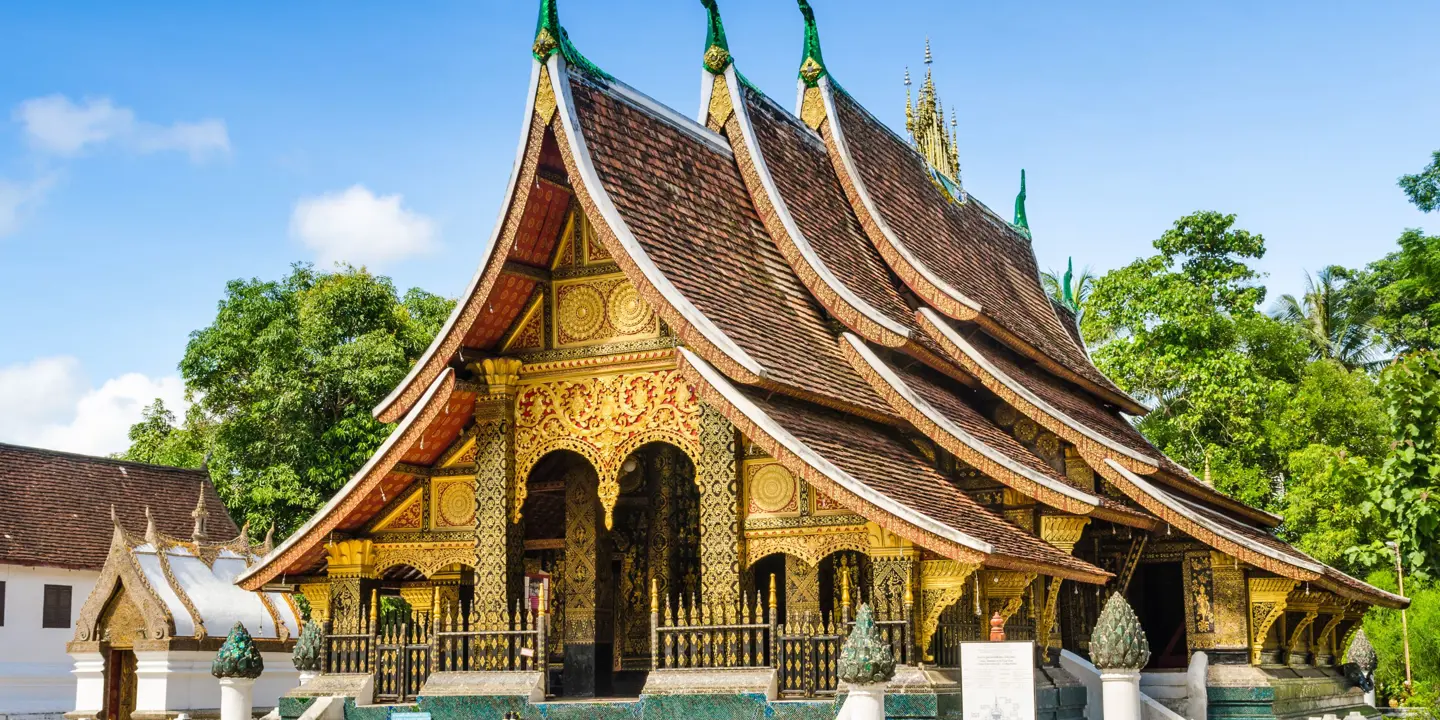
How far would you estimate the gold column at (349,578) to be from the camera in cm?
1405

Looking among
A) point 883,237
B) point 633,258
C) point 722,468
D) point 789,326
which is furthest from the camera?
point 883,237

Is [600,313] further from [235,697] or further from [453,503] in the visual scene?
[235,697]

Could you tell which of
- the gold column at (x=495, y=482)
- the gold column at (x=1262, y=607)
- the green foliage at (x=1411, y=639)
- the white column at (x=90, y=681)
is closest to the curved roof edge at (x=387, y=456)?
the gold column at (x=495, y=482)

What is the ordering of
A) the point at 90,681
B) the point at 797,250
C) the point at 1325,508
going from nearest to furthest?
1. the point at 797,250
2. the point at 90,681
3. the point at 1325,508

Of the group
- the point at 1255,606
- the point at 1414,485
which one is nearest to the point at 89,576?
the point at 1255,606

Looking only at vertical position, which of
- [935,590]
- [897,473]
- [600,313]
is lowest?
[935,590]

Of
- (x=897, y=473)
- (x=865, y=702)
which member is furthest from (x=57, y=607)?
(x=865, y=702)

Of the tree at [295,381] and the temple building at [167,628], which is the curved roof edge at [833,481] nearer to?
the temple building at [167,628]

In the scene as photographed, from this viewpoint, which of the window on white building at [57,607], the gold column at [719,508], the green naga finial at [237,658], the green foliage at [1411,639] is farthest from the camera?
the window on white building at [57,607]

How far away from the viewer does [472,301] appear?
12938mm

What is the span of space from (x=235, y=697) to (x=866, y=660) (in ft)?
19.6

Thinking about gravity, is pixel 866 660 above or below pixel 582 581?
below

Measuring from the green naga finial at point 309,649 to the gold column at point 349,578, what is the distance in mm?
282

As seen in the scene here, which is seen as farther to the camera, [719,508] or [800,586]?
[800,586]
